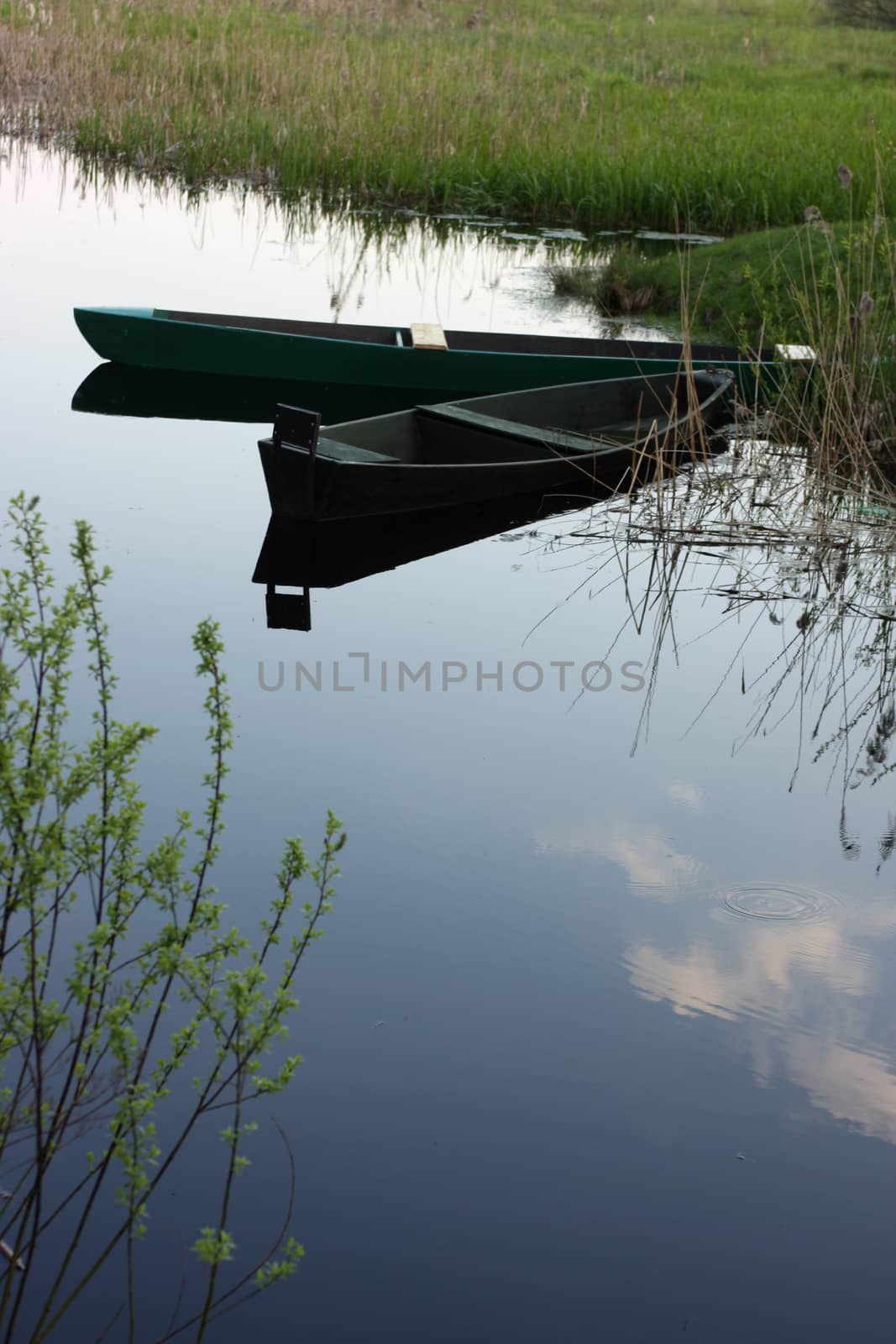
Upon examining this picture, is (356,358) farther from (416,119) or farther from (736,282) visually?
(416,119)

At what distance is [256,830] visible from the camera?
13.5 feet

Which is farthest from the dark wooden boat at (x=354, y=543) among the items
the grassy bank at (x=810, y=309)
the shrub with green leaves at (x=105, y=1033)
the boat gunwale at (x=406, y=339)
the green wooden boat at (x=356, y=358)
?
the shrub with green leaves at (x=105, y=1033)

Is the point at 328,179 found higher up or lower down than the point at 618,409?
higher up

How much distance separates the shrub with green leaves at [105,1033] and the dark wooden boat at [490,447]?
3.12 metres

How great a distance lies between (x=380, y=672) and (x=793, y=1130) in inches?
102

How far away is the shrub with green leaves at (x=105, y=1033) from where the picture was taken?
82.9 inches

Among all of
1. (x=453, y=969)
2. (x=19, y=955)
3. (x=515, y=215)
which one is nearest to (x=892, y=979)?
(x=453, y=969)

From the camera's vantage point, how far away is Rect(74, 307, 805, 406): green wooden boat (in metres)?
8.51

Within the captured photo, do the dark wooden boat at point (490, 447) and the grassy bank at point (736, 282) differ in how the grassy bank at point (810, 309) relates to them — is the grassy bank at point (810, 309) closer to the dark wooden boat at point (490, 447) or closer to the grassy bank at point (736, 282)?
the grassy bank at point (736, 282)

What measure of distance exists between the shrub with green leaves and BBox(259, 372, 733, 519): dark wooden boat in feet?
10.2

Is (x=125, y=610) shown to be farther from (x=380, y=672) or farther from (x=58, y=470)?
(x=58, y=470)

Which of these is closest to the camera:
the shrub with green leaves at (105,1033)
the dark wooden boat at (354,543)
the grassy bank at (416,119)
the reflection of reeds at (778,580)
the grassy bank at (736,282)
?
the shrub with green leaves at (105,1033)

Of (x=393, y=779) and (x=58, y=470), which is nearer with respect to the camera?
(x=393, y=779)

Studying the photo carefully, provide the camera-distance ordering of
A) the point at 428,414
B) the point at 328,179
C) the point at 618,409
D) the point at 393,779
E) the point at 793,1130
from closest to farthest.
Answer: the point at 793,1130
the point at 393,779
the point at 428,414
the point at 618,409
the point at 328,179
